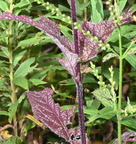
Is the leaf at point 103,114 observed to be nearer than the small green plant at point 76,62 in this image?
No

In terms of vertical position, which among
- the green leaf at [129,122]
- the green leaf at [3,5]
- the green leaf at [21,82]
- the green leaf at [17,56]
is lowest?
the green leaf at [129,122]

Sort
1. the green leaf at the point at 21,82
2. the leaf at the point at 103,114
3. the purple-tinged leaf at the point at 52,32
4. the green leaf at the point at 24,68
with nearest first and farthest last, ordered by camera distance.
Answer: the purple-tinged leaf at the point at 52,32 → the leaf at the point at 103,114 → the green leaf at the point at 21,82 → the green leaf at the point at 24,68

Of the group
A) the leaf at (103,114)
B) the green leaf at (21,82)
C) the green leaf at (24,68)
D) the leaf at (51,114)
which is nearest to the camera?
the leaf at (51,114)

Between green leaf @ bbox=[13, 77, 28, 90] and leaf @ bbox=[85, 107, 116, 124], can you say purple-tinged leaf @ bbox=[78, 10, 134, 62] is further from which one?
green leaf @ bbox=[13, 77, 28, 90]

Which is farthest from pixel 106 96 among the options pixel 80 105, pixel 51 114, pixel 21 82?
pixel 21 82

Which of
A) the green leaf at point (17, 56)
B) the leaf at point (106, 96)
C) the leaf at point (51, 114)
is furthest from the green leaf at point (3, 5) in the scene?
the leaf at point (106, 96)

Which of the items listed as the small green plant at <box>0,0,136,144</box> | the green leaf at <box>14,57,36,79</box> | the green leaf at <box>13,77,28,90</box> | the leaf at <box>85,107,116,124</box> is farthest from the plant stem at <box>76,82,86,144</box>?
the green leaf at <box>14,57,36,79</box>

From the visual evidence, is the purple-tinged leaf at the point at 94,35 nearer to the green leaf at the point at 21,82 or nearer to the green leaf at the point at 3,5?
the green leaf at the point at 21,82

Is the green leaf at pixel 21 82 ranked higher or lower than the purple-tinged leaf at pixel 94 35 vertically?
lower

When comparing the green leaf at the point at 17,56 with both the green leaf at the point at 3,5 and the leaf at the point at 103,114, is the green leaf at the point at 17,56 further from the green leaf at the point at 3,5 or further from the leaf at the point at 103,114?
the leaf at the point at 103,114
